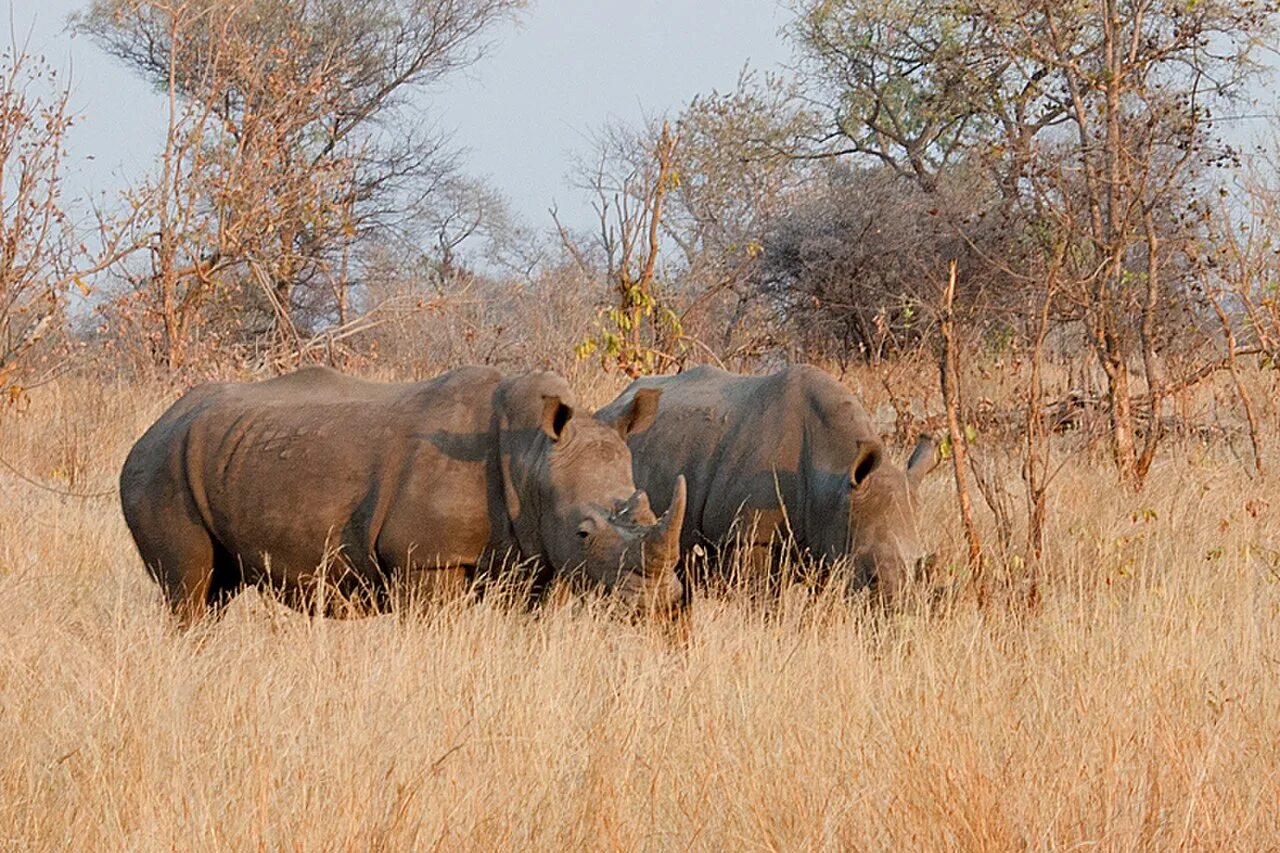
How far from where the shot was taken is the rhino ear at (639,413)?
6.45 meters

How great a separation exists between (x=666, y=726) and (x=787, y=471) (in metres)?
3.13

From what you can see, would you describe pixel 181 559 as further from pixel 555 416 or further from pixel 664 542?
pixel 664 542

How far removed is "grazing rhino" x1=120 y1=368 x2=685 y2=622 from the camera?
6.17 metres

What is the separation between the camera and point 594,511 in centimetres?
613

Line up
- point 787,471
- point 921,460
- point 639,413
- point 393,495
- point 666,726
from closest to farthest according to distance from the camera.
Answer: point 666,726 → point 393,495 → point 639,413 → point 921,460 → point 787,471

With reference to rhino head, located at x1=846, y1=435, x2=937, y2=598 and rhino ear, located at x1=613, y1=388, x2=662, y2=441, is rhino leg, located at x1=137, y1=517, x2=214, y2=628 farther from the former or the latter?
rhino head, located at x1=846, y1=435, x2=937, y2=598

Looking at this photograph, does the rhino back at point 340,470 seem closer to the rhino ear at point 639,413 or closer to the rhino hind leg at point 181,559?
the rhino hind leg at point 181,559

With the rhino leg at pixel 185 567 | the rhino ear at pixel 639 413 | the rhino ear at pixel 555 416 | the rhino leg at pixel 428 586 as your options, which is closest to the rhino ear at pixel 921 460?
the rhino ear at pixel 639 413

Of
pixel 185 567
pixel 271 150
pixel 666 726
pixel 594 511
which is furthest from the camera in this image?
pixel 271 150

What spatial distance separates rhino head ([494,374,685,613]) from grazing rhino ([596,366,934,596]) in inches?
8.0

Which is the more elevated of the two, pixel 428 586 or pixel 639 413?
pixel 639 413

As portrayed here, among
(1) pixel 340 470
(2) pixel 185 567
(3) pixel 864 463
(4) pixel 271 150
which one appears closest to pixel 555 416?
(1) pixel 340 470

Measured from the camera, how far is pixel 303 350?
14539 mm

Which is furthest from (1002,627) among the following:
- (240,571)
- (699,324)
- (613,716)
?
(699,324)
